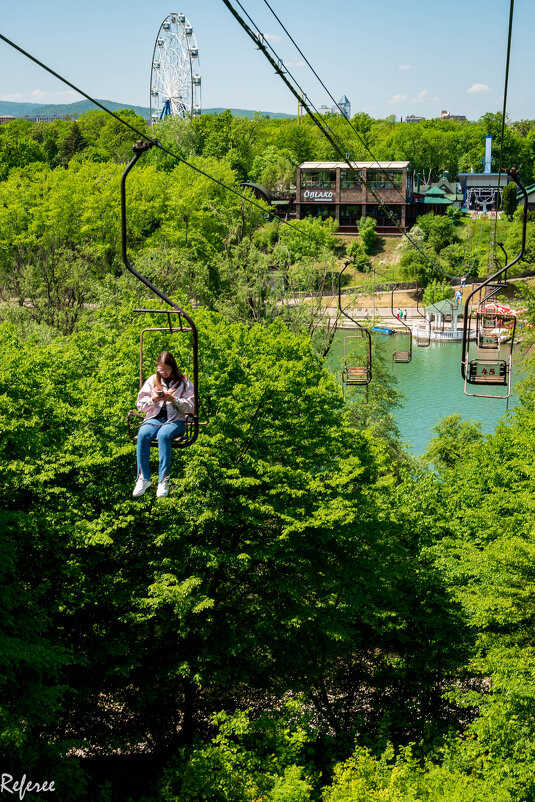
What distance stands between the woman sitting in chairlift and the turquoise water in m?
31.3

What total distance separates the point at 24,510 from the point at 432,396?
40.1 meters

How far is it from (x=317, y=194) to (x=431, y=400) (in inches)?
2108

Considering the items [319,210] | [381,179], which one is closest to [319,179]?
→ [319,210]

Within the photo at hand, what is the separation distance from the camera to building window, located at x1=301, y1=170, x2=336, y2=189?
3937 inches

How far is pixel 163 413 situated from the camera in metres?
11.1

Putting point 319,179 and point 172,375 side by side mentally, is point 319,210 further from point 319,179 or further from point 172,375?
point 172,375

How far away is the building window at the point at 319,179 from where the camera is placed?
10000 centimetres

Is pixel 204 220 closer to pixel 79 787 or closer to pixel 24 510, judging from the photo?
pixel 24 510

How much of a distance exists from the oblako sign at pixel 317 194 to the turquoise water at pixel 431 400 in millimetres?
37952

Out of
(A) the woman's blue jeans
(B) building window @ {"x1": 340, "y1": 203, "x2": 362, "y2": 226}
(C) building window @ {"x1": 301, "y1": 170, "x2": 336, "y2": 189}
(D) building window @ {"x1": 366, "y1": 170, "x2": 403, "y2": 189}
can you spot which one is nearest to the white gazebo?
(D) building window @ {"x1": 366, "y1": 170, "x2": 403, "y2": 189}

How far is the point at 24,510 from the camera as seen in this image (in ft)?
60.4

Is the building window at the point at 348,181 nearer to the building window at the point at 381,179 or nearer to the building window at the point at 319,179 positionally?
the building window at the point at 319,179

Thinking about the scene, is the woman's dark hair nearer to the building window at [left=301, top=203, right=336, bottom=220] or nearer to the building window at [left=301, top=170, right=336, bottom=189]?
the building window at [left=301, top=170, right=336, bottom=189]

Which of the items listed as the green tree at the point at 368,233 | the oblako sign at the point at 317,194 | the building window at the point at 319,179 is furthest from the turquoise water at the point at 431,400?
the building window at the point at 319,179
